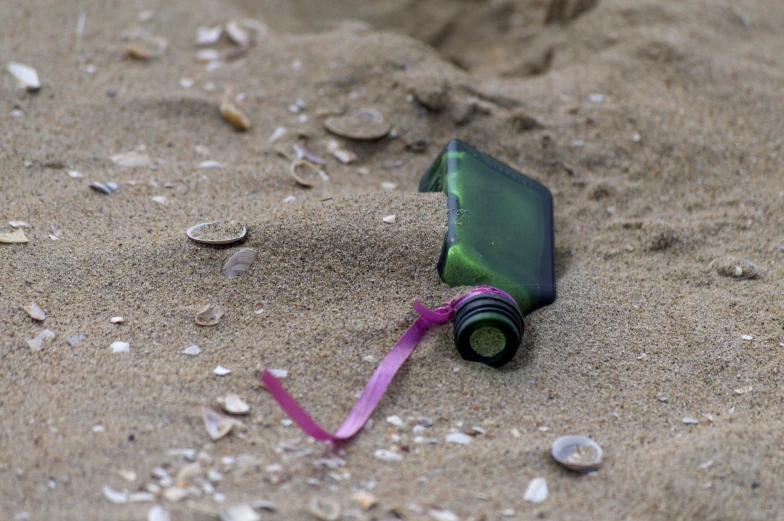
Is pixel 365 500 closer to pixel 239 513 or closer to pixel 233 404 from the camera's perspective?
pixel 239 513

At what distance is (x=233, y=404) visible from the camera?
1.65 meters

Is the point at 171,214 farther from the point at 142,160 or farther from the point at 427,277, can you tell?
the point at 427,277

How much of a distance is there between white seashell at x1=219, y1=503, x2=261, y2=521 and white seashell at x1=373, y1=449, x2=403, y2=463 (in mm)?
295

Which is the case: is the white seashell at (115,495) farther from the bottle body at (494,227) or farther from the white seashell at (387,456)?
the bottle body at (494,227)

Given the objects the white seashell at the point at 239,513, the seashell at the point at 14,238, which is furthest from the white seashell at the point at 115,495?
the seashell at the point at 14,238

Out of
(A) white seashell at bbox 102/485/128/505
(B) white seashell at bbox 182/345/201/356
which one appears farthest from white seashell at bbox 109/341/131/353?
(A) white seashell at bbox 102/485/128/505

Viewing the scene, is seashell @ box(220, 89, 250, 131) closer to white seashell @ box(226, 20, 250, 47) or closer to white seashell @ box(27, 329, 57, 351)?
white seashell @ box(226, 20, 250, 47)

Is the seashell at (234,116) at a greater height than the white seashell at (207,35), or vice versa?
the white seashell at (207,35)

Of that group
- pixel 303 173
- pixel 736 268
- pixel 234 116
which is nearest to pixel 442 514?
pixel 736 268

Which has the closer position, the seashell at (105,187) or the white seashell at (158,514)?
the white seashell at (158,514)

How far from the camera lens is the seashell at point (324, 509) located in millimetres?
1405

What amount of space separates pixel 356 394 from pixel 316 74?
5.20 ft

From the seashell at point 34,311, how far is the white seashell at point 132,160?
0.69 meters

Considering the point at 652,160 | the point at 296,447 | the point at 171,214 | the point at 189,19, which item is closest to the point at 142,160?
the point at 171,214
